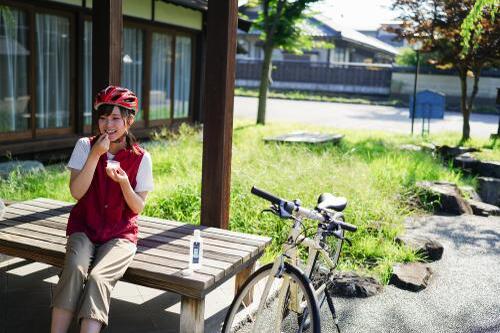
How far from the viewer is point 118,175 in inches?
122

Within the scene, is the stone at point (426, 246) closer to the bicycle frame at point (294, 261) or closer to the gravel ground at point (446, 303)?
the gravel ground at point (446, 303)

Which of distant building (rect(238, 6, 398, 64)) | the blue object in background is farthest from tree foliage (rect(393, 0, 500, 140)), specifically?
distant building (rect(238, 6, 398, 64))

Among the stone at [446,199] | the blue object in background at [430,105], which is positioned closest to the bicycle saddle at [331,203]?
the stone at [446,199]

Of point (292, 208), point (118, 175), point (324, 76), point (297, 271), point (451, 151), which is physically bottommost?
point (451, 151)

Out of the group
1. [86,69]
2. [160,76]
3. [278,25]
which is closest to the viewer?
[86,69]

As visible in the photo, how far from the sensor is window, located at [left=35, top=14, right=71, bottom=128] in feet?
30.7

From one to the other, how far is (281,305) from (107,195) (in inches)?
45.8

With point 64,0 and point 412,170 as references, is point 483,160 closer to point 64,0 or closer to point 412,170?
point 412,170

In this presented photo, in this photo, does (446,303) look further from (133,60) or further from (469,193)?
(133,60)

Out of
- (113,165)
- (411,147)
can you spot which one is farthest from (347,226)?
(411,147)

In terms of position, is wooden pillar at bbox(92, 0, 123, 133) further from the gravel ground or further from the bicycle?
the gravel ground

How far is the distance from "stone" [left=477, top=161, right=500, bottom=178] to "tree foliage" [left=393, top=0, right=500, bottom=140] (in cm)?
363

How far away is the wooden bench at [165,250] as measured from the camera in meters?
3.10

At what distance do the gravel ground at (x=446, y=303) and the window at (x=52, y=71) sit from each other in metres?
6.64
